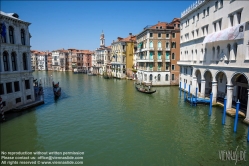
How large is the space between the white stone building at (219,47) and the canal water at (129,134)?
338 centimetres

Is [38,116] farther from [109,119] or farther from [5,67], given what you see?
[109,119]

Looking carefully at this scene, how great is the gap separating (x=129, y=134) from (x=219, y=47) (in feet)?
41.4

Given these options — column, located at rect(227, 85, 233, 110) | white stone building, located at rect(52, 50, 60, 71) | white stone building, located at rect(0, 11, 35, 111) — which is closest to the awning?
column, located at rect(227, 85, 233, 110)

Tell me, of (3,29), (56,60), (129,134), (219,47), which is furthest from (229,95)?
(56,60)

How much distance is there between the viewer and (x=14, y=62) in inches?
651

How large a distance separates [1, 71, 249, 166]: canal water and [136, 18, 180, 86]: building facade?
14.6 m

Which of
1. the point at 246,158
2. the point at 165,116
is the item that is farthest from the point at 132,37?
the point at 246,158

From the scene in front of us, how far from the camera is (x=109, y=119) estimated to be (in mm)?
15680

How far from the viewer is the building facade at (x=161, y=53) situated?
3209 cm

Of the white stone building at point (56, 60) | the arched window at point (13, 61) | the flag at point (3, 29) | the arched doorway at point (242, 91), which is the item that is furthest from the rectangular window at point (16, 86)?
the white stone building at point (56, 60)

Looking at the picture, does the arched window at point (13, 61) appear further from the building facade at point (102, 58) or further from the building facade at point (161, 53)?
the building facade at point (102, 58)

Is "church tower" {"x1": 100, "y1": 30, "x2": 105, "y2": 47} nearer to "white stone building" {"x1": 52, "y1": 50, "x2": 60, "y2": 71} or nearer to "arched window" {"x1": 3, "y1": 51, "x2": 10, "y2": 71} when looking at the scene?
"white stone building" {"x1": 52, "y1": 50, "x2": 60, "y2": 71}

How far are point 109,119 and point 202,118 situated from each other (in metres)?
8.52

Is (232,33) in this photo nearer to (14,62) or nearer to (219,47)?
(219,47)
